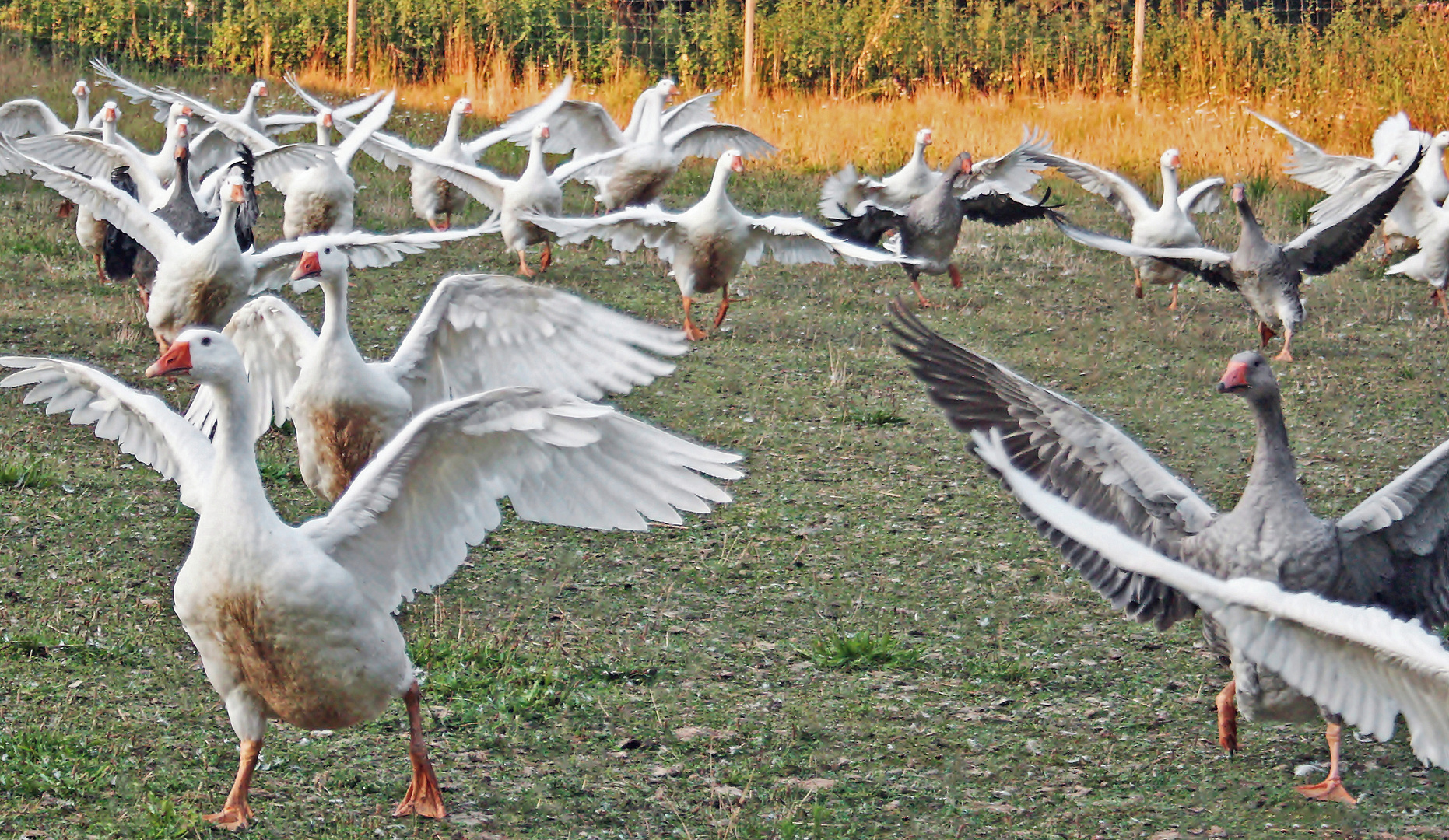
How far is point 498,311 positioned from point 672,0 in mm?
20480

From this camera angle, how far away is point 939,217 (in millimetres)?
11117

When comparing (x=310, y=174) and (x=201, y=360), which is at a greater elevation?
(x=201, y=360)

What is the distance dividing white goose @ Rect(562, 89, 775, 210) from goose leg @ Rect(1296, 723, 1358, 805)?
9346mm

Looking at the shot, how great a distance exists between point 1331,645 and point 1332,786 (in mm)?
1188

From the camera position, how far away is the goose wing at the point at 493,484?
3617 millimetres

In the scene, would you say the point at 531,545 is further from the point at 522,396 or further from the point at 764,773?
the point at 522,396

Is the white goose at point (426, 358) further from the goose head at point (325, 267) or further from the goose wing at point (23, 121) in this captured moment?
the goose wing at point (23, 121)

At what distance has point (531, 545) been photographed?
6078mm

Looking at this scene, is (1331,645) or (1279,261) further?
(1279,261)

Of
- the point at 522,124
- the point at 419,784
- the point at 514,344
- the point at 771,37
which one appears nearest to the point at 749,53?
the point at 771,37

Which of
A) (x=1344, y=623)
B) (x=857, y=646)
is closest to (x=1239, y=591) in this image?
(x=1344, y=623)

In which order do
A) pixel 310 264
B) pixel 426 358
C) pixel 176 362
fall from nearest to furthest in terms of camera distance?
pixel 176 362 → pixel 426 358 → pixel 310 264

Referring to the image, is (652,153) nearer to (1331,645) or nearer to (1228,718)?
(1228,718)

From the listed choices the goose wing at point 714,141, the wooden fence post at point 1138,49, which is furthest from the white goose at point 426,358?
the wooden fence post at point 1138,49
